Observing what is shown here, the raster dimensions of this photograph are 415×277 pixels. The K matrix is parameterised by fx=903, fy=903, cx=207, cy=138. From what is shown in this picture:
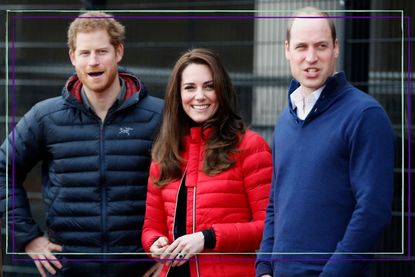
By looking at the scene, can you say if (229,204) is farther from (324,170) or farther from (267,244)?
(324,170)

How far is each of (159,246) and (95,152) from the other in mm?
496

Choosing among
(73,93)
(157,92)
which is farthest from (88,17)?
(157,92)

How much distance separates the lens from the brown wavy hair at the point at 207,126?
3.43 meters

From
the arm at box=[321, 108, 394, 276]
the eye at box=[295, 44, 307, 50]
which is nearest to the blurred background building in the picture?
the eye at box=[295, 44, 307, 50]

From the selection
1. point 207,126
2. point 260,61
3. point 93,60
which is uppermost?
point 93,60

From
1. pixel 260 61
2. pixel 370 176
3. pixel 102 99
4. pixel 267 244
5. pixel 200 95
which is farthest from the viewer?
pixel 260 61

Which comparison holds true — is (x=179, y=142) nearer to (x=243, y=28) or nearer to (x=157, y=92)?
(x=157, y=92)

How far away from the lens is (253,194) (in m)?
3.42

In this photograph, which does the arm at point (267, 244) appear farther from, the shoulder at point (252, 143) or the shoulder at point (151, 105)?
the shoulder at point (151, 105)

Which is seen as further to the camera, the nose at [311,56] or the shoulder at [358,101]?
the nose at [311,56]

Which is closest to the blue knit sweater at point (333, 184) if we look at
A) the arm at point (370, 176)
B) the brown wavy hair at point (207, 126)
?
the arm at point (370, 176)

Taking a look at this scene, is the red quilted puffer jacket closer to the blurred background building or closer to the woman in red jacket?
the woman in red jacket

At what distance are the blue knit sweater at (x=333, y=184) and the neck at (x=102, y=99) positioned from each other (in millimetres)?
815

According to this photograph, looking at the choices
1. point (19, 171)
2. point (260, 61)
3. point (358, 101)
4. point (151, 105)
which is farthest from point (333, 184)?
point (260, 61)
